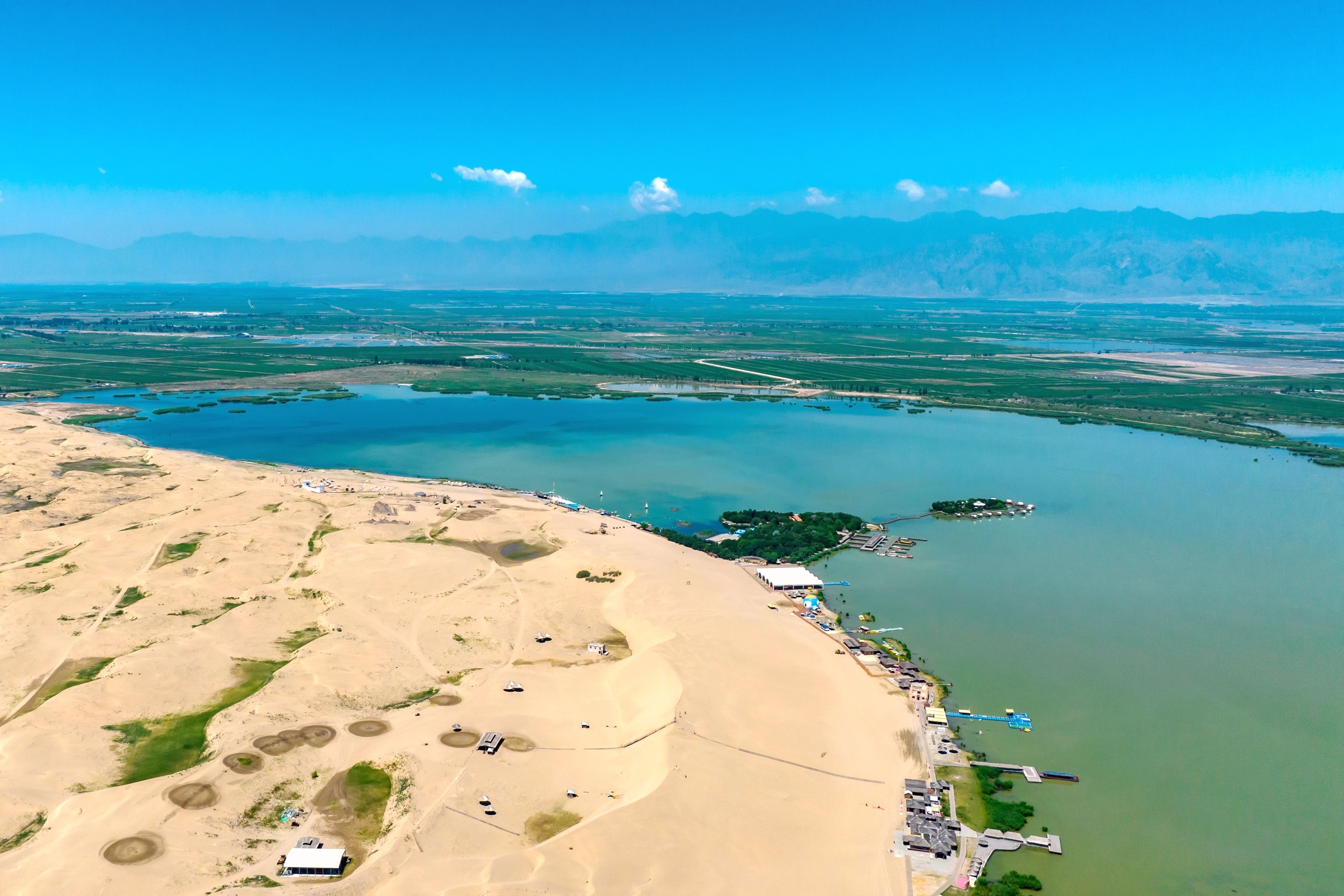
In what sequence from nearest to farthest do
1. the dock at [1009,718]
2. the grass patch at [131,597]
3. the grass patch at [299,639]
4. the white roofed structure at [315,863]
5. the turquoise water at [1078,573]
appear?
the white roofed structure at [315,863] → the turquoise water at [1078,573] → the dock at [1009,718] → the grass patch at [299,639] → the grass patch at [131,597]

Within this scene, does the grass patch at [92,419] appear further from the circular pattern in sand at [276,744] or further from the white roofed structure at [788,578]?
the white roofed structure at [788,578]

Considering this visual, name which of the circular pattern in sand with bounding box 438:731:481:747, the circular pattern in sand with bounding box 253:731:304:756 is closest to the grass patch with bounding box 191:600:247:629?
the circular pattern in sand with bounding box 253:731:304:756

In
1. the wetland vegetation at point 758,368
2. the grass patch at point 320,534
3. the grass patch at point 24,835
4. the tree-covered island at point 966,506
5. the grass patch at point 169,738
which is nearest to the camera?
the grass patch at point 24,835

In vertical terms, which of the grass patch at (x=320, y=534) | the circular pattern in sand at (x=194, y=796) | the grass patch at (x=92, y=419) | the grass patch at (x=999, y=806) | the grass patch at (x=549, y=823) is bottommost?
the grass patch at (x=999, y=806)

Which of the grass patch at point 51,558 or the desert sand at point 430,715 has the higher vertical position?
the grass patch at point 51,558

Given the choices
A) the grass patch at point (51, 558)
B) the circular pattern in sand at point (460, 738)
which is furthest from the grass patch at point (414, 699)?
the grass patch at point (51, 558)

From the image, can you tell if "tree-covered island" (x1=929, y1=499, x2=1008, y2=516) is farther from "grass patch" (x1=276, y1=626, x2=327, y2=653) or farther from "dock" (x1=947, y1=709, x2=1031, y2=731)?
"grass patch" (x1=276, y1=626, x2=327, y2=653)

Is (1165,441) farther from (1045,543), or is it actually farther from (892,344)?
(892,344)

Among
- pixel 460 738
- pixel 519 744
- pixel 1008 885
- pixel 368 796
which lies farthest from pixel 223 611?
pixel 1008 885
